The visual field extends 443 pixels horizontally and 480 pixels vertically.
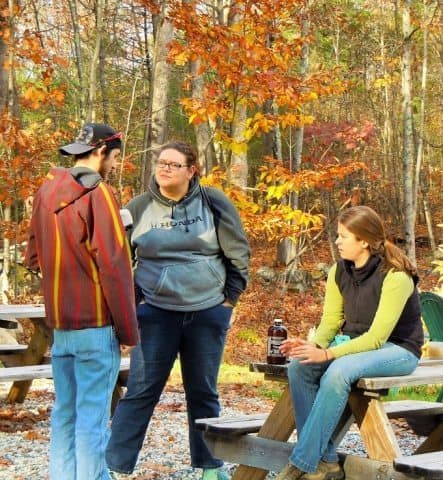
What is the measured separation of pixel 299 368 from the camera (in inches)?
183

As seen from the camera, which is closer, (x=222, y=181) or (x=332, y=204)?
(x=222, y=181)

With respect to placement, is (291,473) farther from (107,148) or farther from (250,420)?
(107,148)

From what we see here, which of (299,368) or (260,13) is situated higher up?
(260,13)

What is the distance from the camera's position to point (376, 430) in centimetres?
432

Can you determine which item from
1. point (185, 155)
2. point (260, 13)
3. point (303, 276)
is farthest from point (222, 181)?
point (303, 276)

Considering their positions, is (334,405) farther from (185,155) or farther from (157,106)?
(157,106)

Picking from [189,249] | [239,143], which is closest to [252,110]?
[239,143]

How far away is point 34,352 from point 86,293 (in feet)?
13.5

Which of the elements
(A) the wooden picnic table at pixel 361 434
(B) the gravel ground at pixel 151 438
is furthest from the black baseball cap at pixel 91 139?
(B) the gravel ground at pixel 151 438

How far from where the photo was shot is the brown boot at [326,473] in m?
4.43

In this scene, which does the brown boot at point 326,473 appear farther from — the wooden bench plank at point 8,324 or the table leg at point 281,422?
the wooden bench plank at point 8,324

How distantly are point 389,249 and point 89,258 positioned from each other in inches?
64.3

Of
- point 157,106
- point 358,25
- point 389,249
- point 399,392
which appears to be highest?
point 358,25

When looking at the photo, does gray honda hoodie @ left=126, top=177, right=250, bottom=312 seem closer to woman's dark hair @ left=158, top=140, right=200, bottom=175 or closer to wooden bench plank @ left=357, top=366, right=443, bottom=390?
woman's dark hair @ left=158, top=140, right=200, bottom=175
